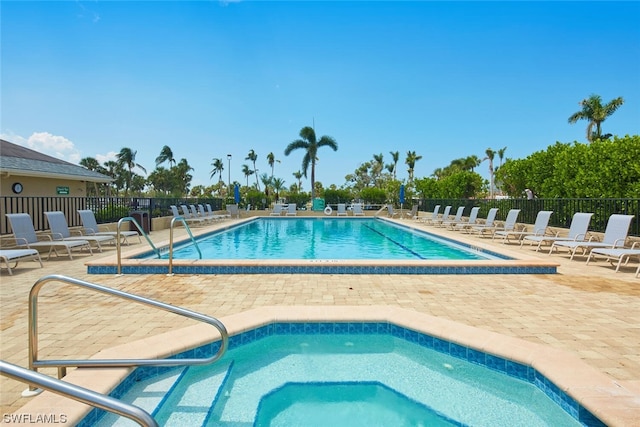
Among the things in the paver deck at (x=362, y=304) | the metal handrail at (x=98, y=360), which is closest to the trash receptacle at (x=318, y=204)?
the paver deck at (x=362, y=304)

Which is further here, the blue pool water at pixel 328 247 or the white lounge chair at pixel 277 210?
the white lounge chair at pixel 277 210

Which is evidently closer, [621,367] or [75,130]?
[621,367]

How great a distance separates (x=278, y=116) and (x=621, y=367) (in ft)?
98.3

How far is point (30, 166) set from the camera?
12.9m

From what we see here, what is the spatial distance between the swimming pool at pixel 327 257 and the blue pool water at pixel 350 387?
2757 millimetres

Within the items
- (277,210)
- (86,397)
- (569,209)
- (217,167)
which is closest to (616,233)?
(569,209)

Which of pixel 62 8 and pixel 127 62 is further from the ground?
pixel 62 8

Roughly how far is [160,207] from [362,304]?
13526mm

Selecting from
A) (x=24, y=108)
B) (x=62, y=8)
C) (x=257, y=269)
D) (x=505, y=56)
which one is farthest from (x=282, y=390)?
(x=505, y=56)

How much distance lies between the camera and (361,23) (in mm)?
16281

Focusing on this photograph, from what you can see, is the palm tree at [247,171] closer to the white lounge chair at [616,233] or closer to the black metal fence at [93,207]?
the black metal fence at [93,207]

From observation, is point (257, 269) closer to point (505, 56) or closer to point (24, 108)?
point (24, 108)

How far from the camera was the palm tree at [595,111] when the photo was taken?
3523cm

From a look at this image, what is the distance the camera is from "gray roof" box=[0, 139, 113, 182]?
1178cm
